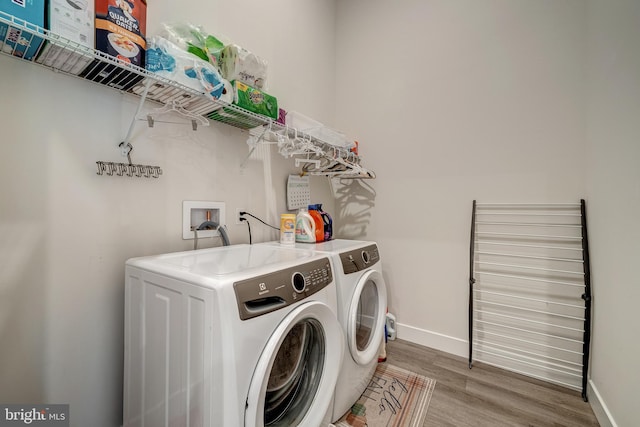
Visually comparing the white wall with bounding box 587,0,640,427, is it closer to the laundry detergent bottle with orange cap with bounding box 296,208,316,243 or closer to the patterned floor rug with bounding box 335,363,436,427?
the patterned floor rug with bounding box 335,363,436,427

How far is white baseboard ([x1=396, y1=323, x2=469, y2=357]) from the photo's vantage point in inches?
75.7

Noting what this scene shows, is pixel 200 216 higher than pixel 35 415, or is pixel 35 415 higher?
pixel 200 216

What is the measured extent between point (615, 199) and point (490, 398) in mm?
1256

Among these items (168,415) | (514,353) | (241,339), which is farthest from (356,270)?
(514,353)

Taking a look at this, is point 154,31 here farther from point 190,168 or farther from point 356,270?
point 356,270

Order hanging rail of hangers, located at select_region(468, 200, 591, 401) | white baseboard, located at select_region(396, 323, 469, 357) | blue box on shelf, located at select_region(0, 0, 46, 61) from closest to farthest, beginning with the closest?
blue box on shelf, located at select_region(0, 0, 46, 61) < hanging rail of hangers, located at select_region(468, 200, 591, 401) < white baseboard, located at select_region(396, 323, 469, 357)

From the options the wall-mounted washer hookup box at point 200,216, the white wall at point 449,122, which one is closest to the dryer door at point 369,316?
the white wall at point 449,122

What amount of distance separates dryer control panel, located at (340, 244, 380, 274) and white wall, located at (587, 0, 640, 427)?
3.65 feet

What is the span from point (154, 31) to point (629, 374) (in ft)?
8.45

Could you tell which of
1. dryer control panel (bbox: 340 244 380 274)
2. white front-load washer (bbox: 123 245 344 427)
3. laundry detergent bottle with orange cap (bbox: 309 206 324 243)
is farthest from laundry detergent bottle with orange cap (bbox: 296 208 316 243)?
white front-load washer (bbox: 123 245 344 427)

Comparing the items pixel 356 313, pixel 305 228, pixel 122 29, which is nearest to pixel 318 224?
pixel 305 228

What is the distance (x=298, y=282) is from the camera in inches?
37.5

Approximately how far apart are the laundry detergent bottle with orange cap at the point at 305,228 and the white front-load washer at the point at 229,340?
45 centimetres

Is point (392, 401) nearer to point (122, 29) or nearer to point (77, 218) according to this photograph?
point (77, 218)
